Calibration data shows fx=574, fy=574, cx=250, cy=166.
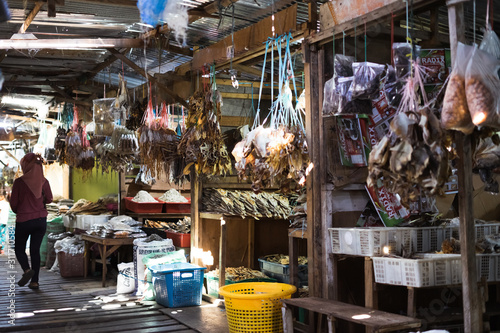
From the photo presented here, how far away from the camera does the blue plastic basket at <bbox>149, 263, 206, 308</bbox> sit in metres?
7.01

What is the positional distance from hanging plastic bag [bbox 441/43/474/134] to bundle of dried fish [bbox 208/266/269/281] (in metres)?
4.30

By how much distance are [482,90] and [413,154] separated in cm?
56

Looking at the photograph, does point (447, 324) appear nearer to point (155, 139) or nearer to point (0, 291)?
point (155, 139)

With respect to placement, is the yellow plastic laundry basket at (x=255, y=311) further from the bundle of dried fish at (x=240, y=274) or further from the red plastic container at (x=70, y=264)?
the red plastic container at (x=70, y=264)

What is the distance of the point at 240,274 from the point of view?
761 centimetres

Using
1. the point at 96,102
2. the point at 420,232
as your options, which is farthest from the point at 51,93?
the point at 420,232

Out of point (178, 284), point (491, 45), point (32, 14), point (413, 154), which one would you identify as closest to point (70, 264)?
point (178, 284)

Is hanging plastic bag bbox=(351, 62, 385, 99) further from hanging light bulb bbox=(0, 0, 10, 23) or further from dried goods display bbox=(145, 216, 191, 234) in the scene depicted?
dried goods display bbox=(145, 216, 191, 234)

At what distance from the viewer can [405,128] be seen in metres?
3.63

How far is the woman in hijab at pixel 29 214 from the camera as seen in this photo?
834 centimetres

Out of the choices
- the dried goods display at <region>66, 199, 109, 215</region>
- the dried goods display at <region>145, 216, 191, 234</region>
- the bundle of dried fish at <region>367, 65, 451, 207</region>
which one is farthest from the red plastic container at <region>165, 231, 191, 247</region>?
the bundle of dried fish at <region>367, 65, 451, 207</region>

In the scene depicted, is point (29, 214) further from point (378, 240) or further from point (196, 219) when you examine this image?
point (378, 240)

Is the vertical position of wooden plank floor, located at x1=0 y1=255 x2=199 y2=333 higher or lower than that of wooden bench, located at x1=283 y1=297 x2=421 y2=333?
lower

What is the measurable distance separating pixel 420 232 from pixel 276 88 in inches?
167
